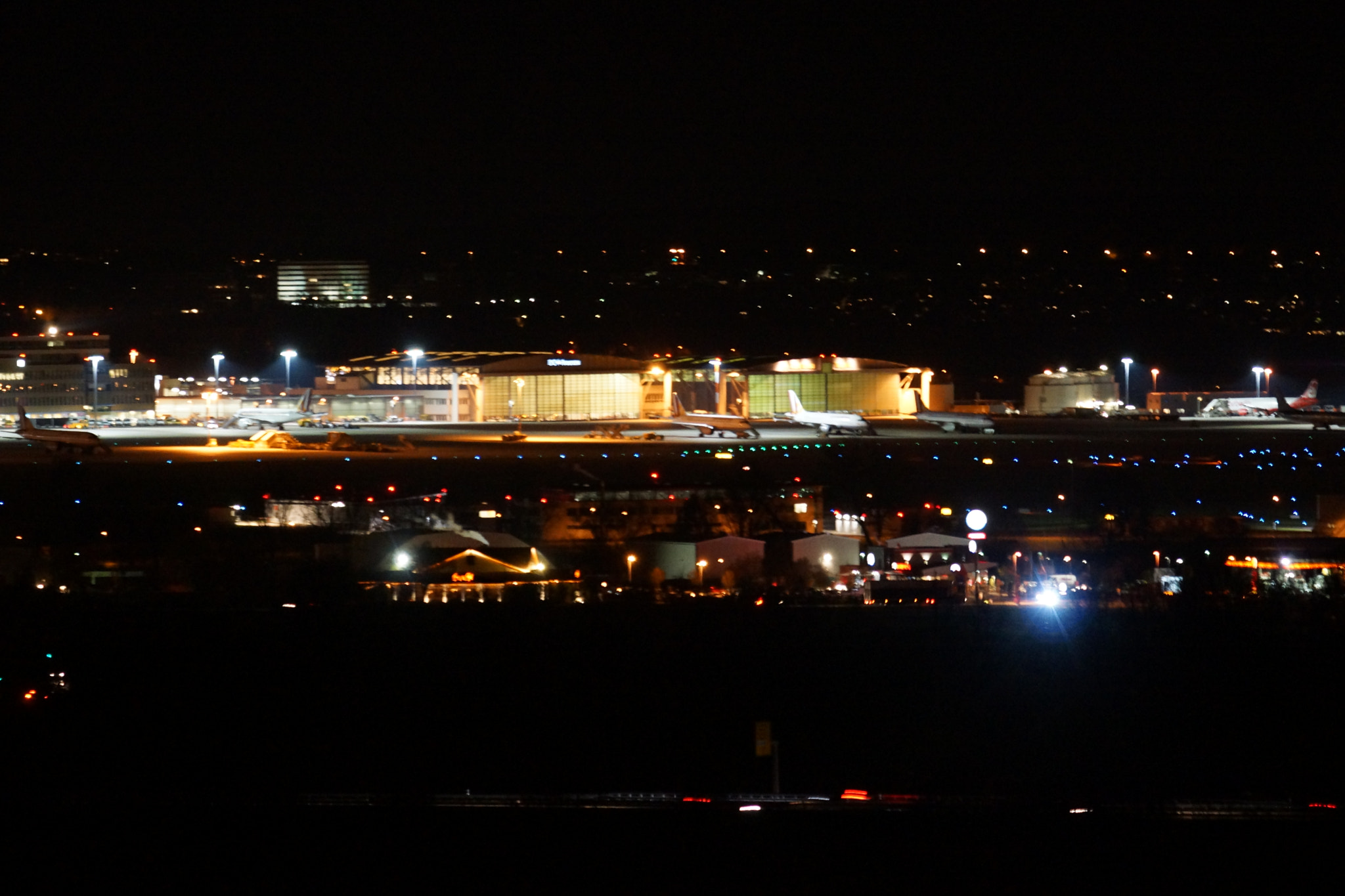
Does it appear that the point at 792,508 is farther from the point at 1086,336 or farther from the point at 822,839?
the point at 1086,336

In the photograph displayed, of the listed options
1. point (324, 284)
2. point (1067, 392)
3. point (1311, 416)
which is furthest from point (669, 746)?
point (324, 284)

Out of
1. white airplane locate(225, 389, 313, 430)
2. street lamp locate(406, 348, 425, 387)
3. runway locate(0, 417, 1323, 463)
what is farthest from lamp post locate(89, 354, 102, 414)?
runway locate(0, 417, 1323, 463)

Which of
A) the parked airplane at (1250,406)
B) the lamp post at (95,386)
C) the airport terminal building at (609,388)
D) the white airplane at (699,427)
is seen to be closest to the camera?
the white airplane at (699,427)

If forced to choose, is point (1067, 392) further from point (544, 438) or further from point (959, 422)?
point (544, 438)

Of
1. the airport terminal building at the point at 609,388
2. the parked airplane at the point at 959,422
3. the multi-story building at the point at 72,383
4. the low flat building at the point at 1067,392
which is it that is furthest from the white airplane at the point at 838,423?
the multi-story building at the point at 72,383

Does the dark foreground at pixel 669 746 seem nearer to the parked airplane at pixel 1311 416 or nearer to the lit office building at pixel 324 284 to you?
the parked airplane at pixel 1311 416

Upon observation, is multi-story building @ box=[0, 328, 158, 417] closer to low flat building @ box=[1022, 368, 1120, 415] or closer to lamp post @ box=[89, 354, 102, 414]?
lamp post @ box=[89, 354, 102, 414]

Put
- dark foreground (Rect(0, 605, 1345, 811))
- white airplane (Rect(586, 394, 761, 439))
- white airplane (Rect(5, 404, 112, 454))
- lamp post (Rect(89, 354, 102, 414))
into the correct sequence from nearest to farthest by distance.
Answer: dark foreground (Rect(0, 605, 1345, 811))
white airplane (Rect(5, 404, 112, 454))
white airplane (Rect(586, 394, 761, 439))
lamp post (Rect(89, 354, 102, 414))

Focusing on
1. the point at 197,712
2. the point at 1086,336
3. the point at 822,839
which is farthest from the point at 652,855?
the point at 1086,336
